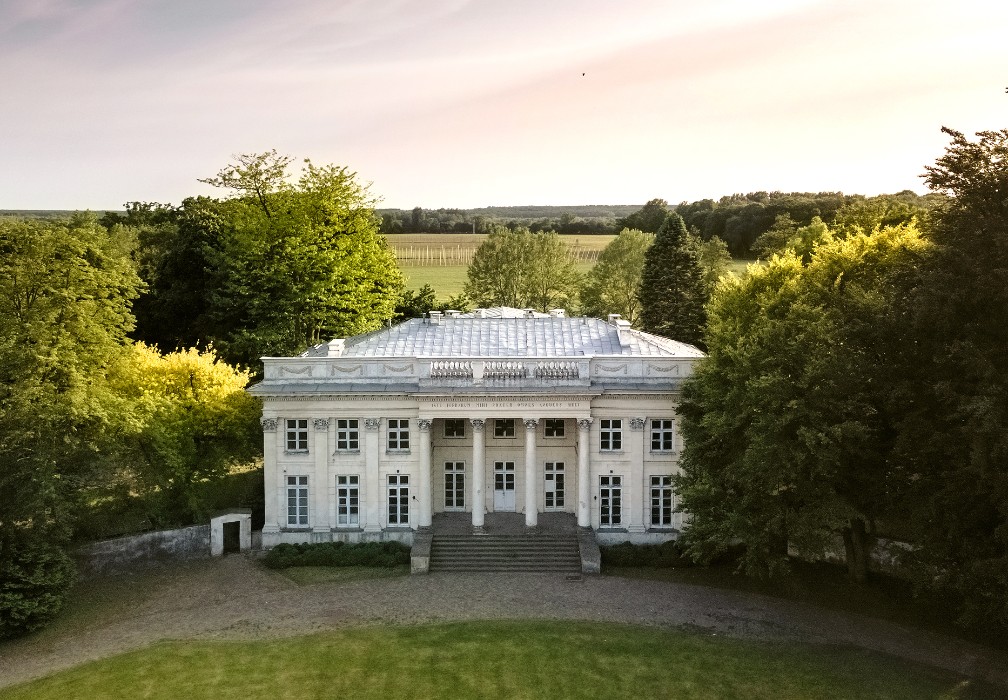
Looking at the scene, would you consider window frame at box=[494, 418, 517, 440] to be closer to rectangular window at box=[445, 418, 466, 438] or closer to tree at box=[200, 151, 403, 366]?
rectangular window at box=[445, 418, 466, 438]

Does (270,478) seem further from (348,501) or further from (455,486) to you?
(455,486)

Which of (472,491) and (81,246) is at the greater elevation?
(81,246)

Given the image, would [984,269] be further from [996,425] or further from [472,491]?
[472,491]

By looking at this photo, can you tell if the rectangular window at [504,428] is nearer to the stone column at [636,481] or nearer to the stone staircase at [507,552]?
the stone staircase at [507,552]

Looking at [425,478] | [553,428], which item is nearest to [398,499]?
[425,478]

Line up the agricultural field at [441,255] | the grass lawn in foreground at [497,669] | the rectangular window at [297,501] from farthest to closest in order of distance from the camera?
the agricultural field at [441,255], the rectangular window at [297,501], the grass lawn in foreground at [497,669]

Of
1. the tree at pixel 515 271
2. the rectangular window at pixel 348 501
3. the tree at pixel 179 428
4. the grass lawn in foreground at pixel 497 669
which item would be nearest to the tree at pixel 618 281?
the tree at pixel 515 271

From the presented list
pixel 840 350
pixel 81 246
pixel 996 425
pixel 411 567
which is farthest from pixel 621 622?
pixel 81 246
